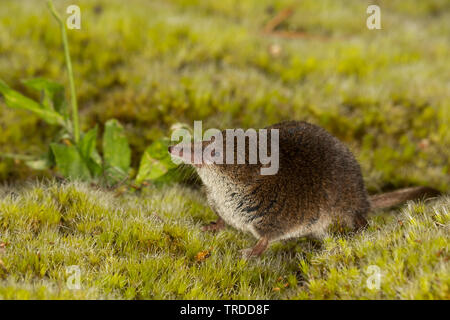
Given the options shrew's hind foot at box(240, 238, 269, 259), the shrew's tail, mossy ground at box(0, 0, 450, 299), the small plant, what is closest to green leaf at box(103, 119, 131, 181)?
the small plant

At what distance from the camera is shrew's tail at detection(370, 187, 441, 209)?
407 cm

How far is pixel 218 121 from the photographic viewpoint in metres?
4.90

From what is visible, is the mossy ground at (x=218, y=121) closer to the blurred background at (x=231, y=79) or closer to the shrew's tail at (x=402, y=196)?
the blurred background at (x=231, y=79)

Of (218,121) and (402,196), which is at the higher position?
(218,121)

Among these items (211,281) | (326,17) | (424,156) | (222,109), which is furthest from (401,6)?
(211,281)

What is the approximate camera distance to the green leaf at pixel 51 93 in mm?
4199

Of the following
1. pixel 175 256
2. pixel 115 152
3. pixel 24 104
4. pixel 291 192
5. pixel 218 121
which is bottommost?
pixel 175 256

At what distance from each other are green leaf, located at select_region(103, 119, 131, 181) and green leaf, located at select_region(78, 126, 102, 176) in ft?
0.30

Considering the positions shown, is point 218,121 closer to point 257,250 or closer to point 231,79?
point 231,79

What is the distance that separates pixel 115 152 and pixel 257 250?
5.59 ft

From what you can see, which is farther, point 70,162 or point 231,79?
point 231,79

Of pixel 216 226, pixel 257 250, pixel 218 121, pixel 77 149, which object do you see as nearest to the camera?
pixel 257 250

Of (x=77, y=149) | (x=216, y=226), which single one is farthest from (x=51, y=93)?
(x=216, y=226)

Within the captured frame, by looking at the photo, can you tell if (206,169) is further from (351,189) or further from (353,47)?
(353,47)
